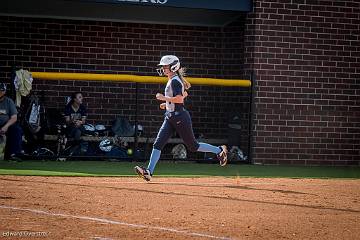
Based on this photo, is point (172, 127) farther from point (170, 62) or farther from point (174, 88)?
point (170, 62)

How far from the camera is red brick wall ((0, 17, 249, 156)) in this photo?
20141 mm

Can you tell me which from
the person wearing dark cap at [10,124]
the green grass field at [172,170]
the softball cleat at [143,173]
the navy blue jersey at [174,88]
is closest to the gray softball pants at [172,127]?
the navy blue jersey at [174,88]

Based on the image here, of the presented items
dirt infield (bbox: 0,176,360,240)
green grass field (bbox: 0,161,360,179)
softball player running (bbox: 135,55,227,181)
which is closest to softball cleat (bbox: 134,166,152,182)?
softball player running (bbox: 135,55,227,181)

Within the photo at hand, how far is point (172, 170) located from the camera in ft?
55.6

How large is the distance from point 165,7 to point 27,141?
4512 mm

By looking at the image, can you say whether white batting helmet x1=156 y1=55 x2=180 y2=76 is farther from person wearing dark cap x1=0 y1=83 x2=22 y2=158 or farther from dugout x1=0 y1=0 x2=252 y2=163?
dugout x1=0 y1=0 x2=252 y2=163

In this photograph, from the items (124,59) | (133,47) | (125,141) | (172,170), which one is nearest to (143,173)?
(172,170)

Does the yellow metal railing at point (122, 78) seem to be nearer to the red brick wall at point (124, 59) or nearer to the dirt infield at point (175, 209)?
the red brick wall at point (124, 59)

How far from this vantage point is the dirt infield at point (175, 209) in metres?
8.54

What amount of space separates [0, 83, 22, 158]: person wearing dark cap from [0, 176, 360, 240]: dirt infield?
10.7 ft

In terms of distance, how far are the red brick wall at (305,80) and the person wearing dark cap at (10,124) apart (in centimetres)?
539

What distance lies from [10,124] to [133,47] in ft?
15.5

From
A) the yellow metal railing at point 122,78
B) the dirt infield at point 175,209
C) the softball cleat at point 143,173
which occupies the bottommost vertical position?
the dirt infield at point 175,209

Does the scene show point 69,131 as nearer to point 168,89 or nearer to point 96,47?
point 96,47
